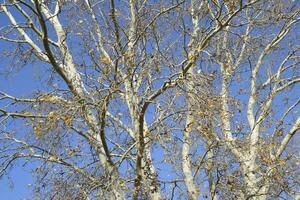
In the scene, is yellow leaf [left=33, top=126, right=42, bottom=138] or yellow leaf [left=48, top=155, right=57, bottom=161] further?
yellow leaf [left=48, top=155, right=57, bottom=161]

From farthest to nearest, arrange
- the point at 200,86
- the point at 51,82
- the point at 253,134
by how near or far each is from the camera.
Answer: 1. the point at 253,134
2. the point at 51,82
3. the point at 200,86

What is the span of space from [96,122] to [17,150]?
5.94 feet

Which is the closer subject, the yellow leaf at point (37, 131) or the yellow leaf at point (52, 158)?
the yellow leaf at point (37, 131)

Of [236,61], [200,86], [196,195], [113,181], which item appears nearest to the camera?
[200,86]

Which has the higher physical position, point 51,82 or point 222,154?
point 51,82

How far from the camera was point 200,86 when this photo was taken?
5.98 m

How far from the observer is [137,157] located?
265 inches

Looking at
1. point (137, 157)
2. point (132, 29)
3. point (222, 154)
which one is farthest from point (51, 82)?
point (222, 154)

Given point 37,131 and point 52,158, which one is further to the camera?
point 52,158

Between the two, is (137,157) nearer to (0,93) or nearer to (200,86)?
(200,86)

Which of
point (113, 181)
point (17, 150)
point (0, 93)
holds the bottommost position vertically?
point (113, 181)

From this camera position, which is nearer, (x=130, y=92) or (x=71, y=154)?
(x=130, y=92)

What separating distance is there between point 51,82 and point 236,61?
5.98m

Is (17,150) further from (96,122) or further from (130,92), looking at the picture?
(130,92)
